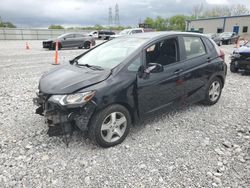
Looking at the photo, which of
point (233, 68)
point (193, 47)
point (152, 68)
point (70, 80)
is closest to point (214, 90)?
Result: point (193, 47)

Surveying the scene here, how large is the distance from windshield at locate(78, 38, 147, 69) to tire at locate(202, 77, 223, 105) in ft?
6.43

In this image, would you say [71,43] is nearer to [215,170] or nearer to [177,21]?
[215,170]

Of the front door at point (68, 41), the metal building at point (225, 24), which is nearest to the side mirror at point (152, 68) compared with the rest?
the front door at point (68, 41)

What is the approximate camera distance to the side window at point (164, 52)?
3.81 metres

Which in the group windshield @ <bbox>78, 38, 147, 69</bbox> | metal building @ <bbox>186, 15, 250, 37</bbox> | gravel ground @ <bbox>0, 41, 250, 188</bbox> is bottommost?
gravel ground @ <bbox>0, 41, 250, 188</bbox>

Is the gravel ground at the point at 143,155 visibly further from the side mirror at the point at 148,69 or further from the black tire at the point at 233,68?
the black tire at the point at 233,68

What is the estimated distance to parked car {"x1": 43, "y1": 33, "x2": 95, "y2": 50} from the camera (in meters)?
17.8

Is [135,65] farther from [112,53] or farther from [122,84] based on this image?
[112,53]

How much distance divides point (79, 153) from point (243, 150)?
2.42m

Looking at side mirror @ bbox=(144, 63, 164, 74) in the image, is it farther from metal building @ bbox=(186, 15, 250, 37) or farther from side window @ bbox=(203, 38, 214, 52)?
metal building @ bbox=(186, 15, 250, 37)

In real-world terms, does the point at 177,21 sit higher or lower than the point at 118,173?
higher

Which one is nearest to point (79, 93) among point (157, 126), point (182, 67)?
point (157, 126)

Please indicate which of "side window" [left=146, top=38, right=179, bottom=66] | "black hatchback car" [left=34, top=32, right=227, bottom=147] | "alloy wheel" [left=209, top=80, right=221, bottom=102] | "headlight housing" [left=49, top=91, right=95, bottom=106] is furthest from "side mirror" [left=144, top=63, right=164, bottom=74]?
"alloy wheel" [left=209, top=80, right=221, bottom=102]

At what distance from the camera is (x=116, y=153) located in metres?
3.19
